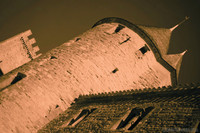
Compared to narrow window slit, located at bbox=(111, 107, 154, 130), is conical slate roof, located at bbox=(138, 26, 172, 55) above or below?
above

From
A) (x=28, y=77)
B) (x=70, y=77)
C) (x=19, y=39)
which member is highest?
(x=19, y=39)

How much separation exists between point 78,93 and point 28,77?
2852 mm

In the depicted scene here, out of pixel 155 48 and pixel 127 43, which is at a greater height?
pixel 127 43

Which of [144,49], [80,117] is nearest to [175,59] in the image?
[144,49]

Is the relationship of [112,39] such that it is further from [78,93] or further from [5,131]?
[5,131]

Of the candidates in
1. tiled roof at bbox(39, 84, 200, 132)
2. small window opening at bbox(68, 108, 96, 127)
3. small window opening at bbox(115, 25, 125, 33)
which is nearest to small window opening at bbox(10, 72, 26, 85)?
tiled roof at bbox(39, 84, 200, 132)

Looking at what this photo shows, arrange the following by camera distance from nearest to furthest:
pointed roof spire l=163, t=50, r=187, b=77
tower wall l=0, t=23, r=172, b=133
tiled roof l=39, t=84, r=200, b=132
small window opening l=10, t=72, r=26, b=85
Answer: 1. tiled roof l=39, t=84, r=200, b=132
2. tower wall l=0, t=23, r=172, b=133
3. small window opening l=10, t=72, r=26, b=85
4. pointed roof spire l=163, t=50, r=187, b=77

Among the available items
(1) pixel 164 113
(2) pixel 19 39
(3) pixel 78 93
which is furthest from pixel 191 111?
(2) pixel 19 39

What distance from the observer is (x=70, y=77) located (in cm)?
1421

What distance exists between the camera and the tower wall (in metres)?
12.1

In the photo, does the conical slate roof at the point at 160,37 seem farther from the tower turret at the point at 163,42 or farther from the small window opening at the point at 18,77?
the small window opening at the point at 18,77

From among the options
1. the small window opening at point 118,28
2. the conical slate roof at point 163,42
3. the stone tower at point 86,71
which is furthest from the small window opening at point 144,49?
the small window opening at point 118,28

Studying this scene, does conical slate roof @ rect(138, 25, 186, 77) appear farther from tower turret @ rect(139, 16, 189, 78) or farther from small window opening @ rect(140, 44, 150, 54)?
small window opening @ rect(140, 44, 150, 54)

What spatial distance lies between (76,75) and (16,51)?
23.1 ft
